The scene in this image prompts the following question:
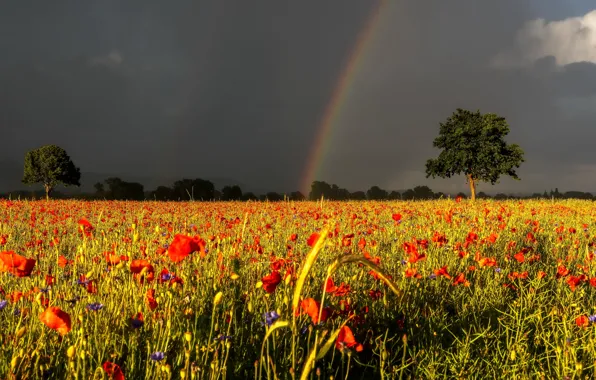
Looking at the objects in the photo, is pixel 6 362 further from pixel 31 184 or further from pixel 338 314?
pixel 31 184

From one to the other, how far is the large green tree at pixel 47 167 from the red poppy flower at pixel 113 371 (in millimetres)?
49155

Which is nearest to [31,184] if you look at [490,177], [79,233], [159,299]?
[79,233]

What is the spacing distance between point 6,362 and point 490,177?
39.3 meters

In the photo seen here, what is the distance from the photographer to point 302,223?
10.4m

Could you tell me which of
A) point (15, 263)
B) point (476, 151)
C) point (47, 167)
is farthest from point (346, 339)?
point (47, 167)

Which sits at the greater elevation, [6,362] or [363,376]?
[6,362]

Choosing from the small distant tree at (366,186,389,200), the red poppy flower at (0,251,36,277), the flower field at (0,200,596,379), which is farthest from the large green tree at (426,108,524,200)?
the red poppy flower at (0,251,36,277)

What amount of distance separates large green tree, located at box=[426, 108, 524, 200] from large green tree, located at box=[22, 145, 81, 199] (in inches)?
1546

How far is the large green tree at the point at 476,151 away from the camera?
3647cm

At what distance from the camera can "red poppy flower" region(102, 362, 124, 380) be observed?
72.7 inches

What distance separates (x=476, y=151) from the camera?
37438mm

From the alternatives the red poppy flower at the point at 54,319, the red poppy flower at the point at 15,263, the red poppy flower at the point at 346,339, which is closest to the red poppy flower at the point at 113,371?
the red poppy flower at the point at 54,319

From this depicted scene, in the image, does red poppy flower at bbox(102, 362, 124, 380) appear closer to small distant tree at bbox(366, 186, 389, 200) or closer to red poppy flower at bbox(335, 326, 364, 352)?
red poppy flower at bbox(335, 326, 364, 352)

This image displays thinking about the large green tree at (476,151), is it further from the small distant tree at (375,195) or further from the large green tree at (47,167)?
the large green tree at (47,167)
